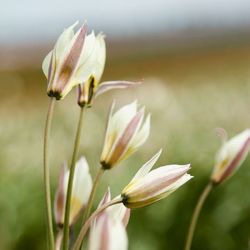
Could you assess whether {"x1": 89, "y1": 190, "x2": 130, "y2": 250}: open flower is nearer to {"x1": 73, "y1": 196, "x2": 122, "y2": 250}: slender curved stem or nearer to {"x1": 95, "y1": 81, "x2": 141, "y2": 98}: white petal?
{"x1": 73, "y1": 196, "x2": 122, "y2": 250}: slender curved stem

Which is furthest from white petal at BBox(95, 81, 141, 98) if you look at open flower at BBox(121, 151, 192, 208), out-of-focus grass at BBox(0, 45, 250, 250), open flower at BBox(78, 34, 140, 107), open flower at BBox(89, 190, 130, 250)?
out-of-focus grass at BBox(0, 45, 250, 250)

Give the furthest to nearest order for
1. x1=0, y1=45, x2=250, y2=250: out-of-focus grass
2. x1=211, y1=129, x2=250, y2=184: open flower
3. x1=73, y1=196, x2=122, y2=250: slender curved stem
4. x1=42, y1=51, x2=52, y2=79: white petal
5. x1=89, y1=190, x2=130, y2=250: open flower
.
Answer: x1=0, y1=45, x2=250, y2=250: out-of-focus grass
x1=211, y1=129, x2=250, y2=184: open flower
x1=42, y1=51, x2=52, y2=79: white petal
x1=73, y1=196, x2=122, y2=250: slender curved stem
x1=89, y1=190, x2=130, y2=250: open flower

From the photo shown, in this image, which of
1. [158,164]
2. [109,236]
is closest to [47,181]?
[109,236]

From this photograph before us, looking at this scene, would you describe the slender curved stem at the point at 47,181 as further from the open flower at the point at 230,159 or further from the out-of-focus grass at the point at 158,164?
the out-of-focus grass at the point at 158,164

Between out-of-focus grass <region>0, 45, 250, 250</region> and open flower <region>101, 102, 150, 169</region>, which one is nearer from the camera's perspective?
open flower <region>101, 102, 150, 169</region>

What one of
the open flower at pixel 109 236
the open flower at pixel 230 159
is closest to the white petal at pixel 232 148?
the open flower at pixel 230 159

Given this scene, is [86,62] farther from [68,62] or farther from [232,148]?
[232,148]

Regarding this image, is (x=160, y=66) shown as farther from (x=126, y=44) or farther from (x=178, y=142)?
(x=178, y=142)

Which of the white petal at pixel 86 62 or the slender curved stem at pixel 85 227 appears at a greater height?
the white petal at pixel 86 62
